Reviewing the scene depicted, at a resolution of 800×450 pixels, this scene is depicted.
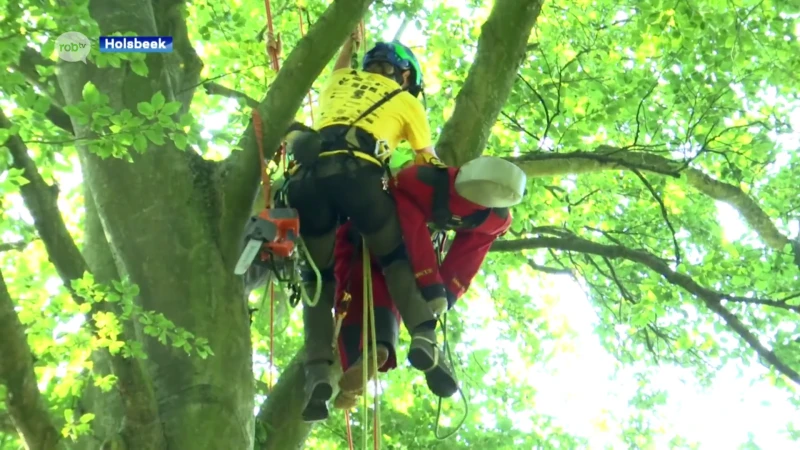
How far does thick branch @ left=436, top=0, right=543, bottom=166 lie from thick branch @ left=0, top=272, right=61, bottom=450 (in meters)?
2.06

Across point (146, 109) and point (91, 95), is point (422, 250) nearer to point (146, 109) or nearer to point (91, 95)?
point (146, 109)

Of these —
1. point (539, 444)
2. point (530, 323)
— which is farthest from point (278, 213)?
point (530, 323)

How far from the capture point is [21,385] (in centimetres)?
247

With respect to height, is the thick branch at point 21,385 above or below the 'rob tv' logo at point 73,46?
below

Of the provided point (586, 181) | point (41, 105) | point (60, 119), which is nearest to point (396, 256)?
point (41, 105)

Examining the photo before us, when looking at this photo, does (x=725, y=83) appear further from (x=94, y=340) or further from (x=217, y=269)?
(x=94, y=340)

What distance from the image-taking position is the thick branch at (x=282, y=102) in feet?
11.2

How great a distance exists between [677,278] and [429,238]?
1.71 meters

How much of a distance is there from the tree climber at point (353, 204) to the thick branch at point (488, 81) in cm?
19

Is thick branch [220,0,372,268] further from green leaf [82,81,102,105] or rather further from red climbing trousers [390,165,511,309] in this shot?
green leaf [82,81,102,105]

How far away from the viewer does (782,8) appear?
18.0ft

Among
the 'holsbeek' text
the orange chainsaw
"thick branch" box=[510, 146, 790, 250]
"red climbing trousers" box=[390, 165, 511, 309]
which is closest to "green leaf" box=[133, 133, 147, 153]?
the orange chainsaw

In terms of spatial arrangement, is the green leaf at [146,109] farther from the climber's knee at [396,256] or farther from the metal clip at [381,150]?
the climber's knee at [396,256]

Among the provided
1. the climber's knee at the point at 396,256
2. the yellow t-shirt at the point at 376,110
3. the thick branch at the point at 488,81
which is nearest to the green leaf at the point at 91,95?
the yellow t-shirt at the point at 376,110
